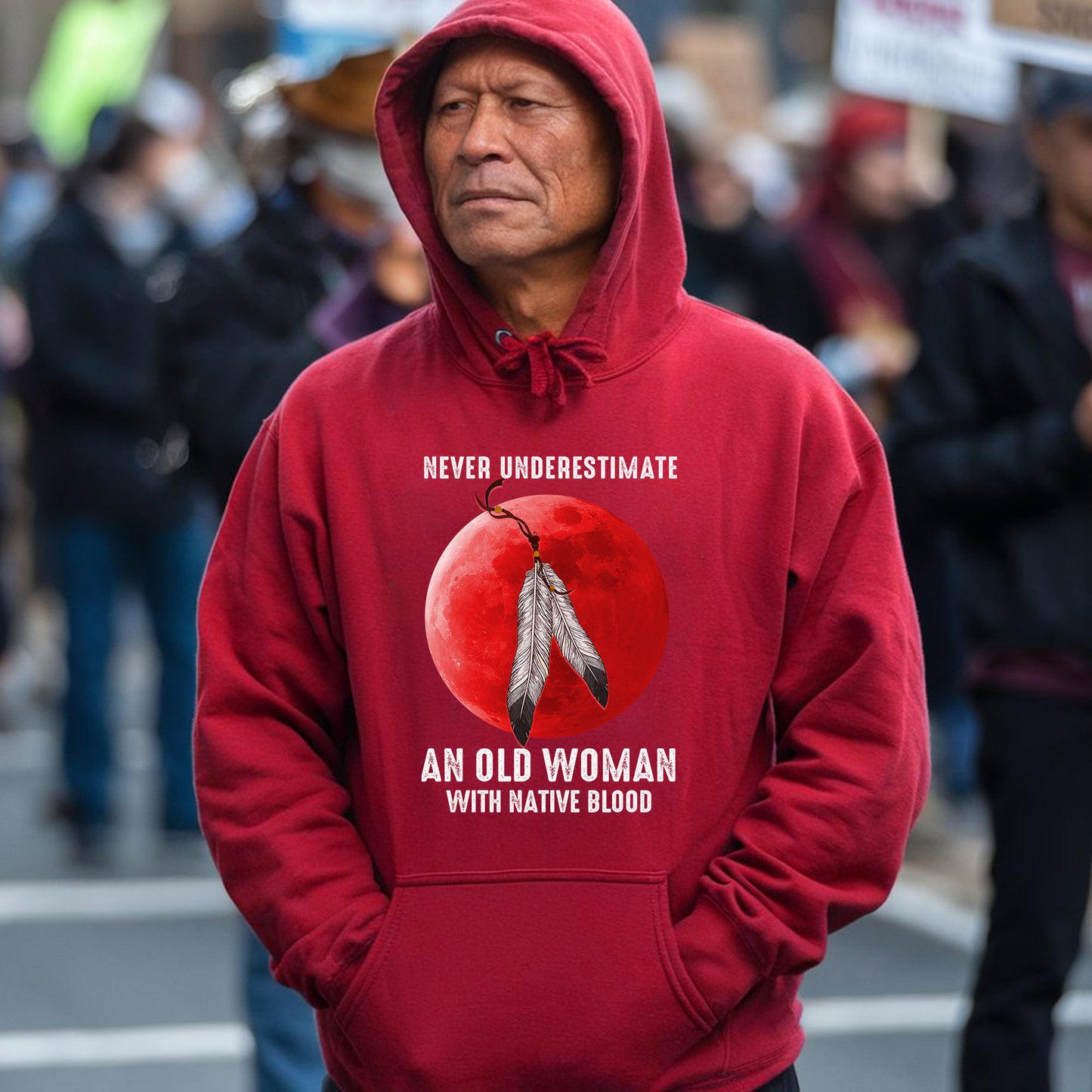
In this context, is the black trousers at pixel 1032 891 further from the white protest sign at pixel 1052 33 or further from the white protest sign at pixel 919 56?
the white protest sign at pixel 919 56

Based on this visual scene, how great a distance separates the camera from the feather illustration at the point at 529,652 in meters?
2.72

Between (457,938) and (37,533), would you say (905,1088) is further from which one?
(37,533)

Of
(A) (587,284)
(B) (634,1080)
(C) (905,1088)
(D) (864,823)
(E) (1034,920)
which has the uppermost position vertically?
(A) (587,284)

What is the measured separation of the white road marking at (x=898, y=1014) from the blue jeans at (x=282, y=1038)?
203 cm

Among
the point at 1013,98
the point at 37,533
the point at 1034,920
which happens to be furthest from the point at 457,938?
the point at 37,533

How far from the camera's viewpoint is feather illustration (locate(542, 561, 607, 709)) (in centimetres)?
272

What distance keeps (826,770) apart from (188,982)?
429 cm

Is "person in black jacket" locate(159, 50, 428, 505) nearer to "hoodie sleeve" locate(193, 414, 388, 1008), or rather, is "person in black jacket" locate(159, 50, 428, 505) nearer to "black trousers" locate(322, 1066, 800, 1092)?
"hoodie sleeve" locate(193, 414, 388, 1008)

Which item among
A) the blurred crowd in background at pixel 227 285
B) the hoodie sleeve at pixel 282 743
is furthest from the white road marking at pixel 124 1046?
the hoodie sleeve at pixel 282 743

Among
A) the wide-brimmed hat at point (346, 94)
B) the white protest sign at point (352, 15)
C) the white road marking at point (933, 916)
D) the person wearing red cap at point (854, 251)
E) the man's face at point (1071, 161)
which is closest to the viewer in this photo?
the man's face at point (1071, 161)

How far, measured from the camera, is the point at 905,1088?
558cm

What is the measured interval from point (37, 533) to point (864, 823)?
9991mm

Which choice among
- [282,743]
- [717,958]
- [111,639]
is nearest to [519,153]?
[282,743]

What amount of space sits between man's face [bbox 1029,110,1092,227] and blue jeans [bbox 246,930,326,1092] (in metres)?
2.07
